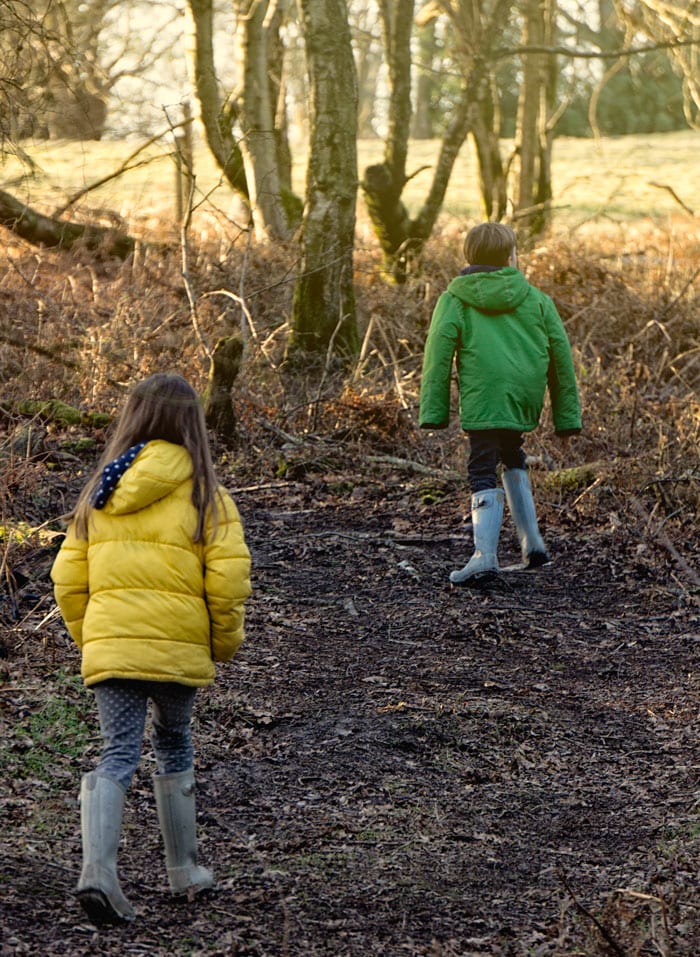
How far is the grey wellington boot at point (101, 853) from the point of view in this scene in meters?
3.49

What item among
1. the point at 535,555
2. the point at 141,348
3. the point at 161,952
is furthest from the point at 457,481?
the point at 161,952

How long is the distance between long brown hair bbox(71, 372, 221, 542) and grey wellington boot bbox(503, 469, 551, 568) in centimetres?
359

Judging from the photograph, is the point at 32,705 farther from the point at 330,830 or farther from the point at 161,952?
the point at 161,952

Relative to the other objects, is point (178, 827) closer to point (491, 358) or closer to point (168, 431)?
point (168, 431)

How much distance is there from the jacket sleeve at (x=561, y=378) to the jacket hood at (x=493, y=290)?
269mm

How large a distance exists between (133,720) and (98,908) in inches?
21.5

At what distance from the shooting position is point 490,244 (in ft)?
22.4

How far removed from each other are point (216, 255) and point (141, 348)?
10.9 feet

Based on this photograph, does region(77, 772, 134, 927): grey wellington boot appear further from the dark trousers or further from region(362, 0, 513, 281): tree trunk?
region(362, 0, 513, 281): tree trunk

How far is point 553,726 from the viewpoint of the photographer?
218 inches

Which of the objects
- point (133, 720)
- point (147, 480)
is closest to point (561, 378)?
point (147, 480)

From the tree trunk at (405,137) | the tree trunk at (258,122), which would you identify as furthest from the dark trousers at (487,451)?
the tree trunk at (405,137)

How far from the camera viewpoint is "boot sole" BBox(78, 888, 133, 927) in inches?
137

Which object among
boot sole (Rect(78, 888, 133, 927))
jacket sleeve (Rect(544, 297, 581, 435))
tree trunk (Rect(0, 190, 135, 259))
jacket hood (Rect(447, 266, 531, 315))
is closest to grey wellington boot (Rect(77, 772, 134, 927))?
boot sole (Rect(78, 888, 133, 927))
